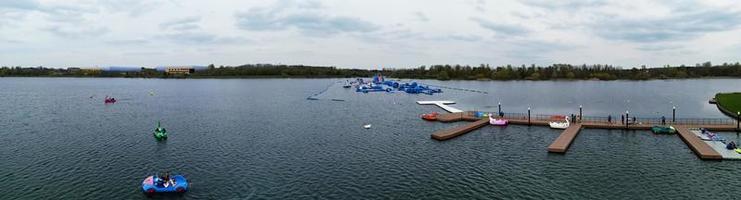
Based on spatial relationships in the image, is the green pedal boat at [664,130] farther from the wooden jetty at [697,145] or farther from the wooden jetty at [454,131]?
the wooden jetty at [454,131]

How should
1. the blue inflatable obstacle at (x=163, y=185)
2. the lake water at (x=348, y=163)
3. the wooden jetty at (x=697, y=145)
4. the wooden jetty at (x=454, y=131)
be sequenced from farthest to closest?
the wooden jetty at (x=454, y=131), the wooden jetty at (x=697, y=145), the lake water at (x=348, y=163), the blue inflatable obstacle at (x=163, y=185)

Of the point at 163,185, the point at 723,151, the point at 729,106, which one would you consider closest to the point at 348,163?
the point at 163,185

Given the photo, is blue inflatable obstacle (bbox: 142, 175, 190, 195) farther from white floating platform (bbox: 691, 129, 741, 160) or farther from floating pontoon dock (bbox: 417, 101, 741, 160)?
white floating platform (bbox: 691, 129, 741, 160)

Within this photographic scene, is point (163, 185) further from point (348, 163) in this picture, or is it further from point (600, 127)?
point (600, 127)

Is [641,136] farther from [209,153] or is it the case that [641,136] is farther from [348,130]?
[209,153]

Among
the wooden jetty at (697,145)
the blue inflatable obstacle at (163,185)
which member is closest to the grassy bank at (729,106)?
the wooden jetty at (697,145)

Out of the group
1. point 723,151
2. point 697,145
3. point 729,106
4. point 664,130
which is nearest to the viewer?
point 723,151

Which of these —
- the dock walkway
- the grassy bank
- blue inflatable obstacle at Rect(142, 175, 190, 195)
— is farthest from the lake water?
the grassy bank

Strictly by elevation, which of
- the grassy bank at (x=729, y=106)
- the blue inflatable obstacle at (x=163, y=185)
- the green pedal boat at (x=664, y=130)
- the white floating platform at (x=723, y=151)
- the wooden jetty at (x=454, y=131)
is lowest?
the blue inflatable obstacle at (x=163, y=185)
